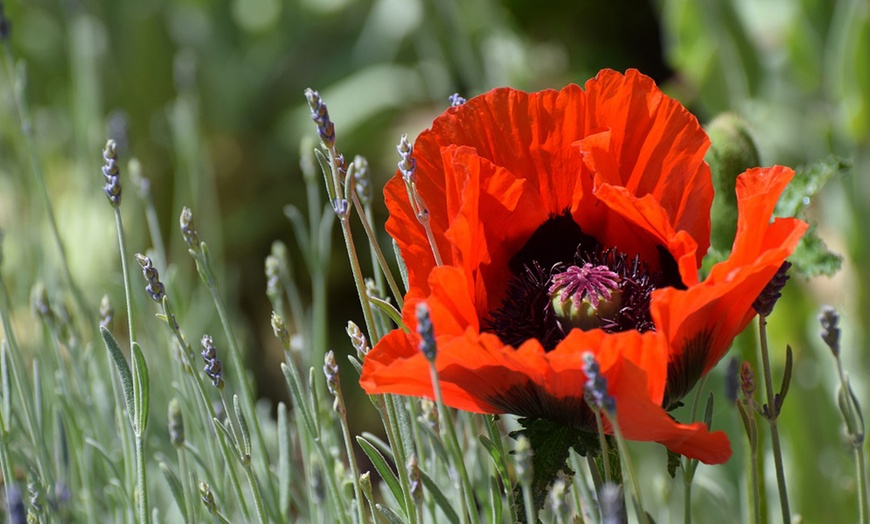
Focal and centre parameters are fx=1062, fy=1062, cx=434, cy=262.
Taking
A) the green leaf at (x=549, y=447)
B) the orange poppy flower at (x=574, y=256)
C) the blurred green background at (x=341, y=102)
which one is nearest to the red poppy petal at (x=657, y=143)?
the orange poppy flower at (x=574, y=256)

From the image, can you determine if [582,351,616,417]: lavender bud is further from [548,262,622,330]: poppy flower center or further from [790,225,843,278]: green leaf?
[790,225,843,278]: green leaf

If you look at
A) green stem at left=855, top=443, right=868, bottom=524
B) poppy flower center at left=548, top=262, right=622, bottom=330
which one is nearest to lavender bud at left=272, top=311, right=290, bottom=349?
poppy flower center at left=548, top=262, right=622, bottom=330

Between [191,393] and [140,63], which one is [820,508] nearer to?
[191,393]

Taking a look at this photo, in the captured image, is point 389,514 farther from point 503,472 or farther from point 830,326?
point 830,326

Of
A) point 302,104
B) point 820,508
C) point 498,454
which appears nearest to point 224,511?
point 498,454

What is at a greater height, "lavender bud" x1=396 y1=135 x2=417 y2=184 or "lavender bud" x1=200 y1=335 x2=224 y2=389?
"lavender bud" x1=396 y1=135 x2=417 y2=184
